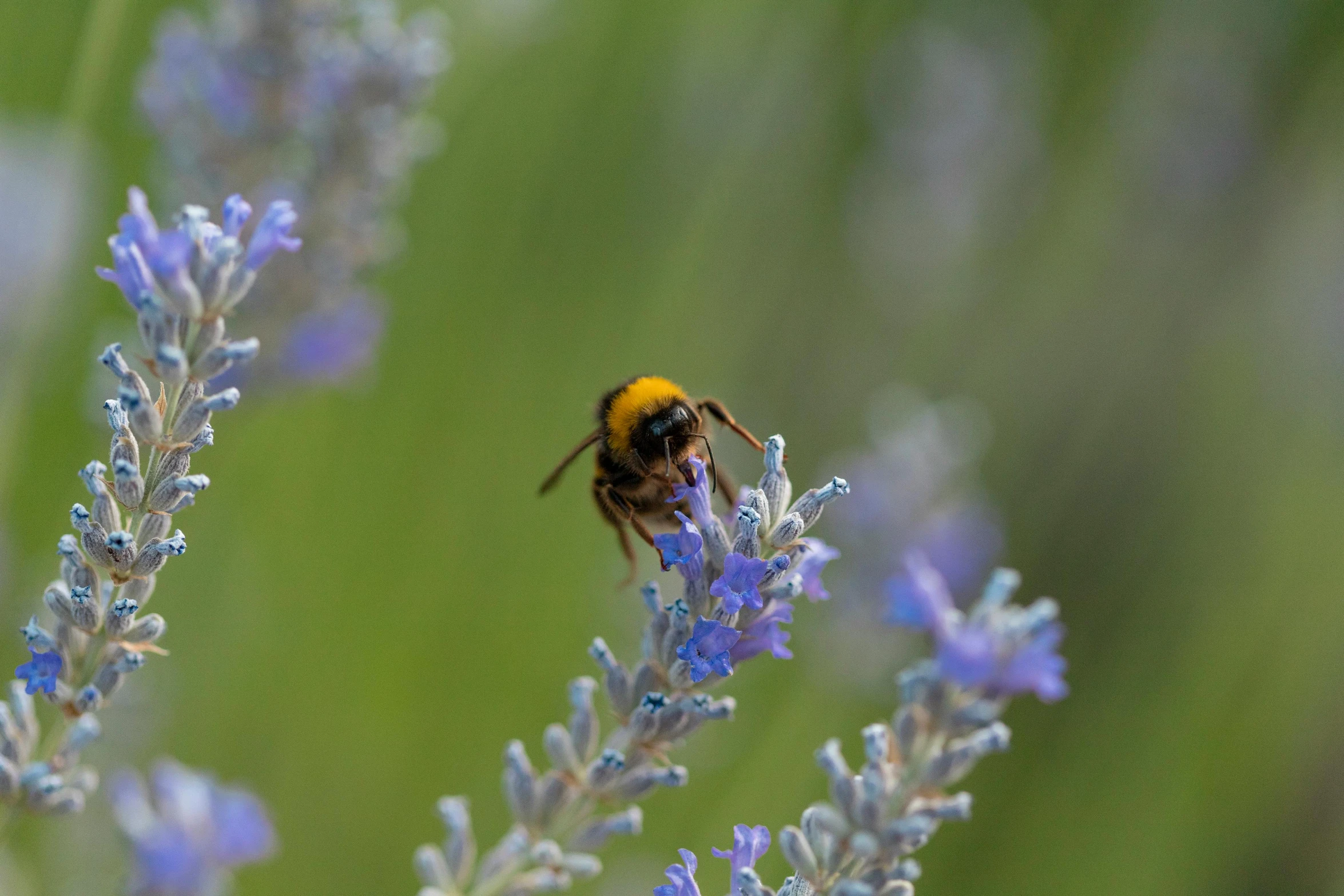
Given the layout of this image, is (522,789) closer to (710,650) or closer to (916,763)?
(710,650)

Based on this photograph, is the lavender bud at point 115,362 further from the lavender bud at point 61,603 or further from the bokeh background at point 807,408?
the bokeh background at point 807,408

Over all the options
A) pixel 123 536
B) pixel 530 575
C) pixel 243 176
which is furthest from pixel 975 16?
pixel 123 536

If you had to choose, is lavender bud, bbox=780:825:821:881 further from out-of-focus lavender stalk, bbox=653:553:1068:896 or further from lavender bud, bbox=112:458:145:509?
lavender bud, bbox=112:458:145:509

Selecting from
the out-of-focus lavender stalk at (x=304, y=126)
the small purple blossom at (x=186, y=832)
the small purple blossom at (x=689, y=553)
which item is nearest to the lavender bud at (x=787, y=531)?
the small purple blossom at (x=689, y=553)

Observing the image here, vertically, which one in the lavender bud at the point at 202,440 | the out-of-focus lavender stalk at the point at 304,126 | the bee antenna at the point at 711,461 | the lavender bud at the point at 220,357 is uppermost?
the out-of-focus lavender stalk at the point at 304,126

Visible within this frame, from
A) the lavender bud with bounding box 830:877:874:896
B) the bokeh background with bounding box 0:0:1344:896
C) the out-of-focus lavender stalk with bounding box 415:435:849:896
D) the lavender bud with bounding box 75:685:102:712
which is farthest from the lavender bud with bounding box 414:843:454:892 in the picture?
the bokeh background with bounding box 0:0:1344:896

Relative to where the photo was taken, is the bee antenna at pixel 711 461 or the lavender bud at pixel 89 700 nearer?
the lavender bud at pixel 89 700

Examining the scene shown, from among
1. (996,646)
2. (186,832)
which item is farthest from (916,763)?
(186,832)
